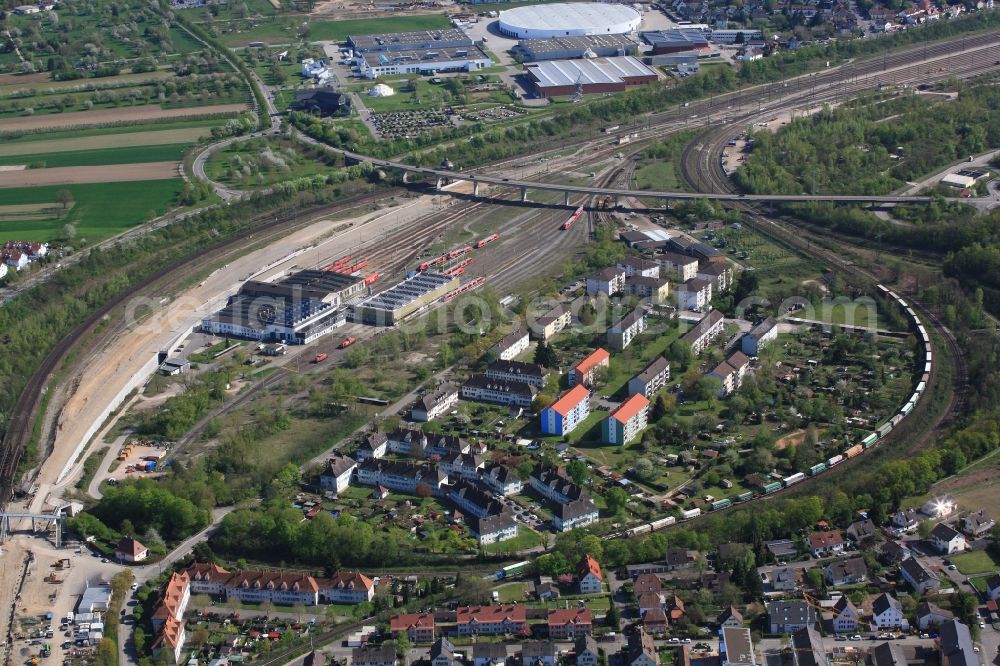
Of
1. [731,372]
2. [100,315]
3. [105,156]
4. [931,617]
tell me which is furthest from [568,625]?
[105,156]

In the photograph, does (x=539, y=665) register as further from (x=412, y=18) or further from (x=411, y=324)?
(x=412, y=18)

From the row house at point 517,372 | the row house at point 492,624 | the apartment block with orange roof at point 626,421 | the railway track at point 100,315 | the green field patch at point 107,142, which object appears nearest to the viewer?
the row house at point 492,624

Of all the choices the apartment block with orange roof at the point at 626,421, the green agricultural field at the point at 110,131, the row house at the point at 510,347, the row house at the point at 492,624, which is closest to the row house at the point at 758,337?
the apartment block with orange roof at the point at 626,421

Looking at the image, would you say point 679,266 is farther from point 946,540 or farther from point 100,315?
point 100,315

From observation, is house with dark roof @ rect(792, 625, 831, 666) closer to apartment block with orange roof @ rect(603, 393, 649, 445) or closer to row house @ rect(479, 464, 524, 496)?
row house @ rect(479, 464, 524, 496)

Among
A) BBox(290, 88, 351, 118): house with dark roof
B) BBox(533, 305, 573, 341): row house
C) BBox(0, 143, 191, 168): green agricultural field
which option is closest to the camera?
BBox(533, 305, 573, 341): row house

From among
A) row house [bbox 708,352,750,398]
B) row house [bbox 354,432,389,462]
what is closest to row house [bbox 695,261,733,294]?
row house [bbox 708,352,750,398]

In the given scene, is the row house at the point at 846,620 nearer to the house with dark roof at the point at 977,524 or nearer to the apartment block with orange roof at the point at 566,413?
the house with dark roof at the point at 977,524

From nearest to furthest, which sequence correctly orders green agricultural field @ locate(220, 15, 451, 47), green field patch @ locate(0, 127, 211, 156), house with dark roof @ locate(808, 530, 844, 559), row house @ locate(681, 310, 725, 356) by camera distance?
1. house with dark roof @ locate(808, 530, 844, 559)
2. row house @ locate(681, 310, 725, 356)
3. green field patch @ locate(0, 127, 211, 156)
4. green agricultural field @ locate(220, 15, 451, 47)
